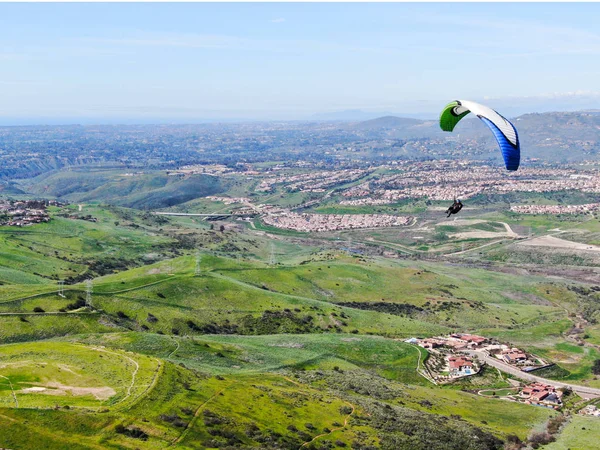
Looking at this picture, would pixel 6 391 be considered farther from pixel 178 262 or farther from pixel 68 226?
pixel 68 226

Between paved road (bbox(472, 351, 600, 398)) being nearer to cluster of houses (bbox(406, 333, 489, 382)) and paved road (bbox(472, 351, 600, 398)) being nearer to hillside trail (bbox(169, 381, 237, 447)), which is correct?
cluster of houses (bbox(406, 333, 489, 382))

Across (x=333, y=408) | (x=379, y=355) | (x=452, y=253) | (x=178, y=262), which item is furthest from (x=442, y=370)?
(x=452, y=253)

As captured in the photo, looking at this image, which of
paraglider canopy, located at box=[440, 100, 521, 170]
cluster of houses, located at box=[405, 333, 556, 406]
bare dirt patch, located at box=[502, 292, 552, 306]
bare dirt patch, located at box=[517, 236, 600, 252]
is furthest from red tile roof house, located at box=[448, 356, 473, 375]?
bare dirt patch, located at box=[517, 236, 600, 252]

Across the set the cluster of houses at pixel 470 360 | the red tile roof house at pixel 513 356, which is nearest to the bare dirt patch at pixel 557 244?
the cluster of houses at pixel 470 360

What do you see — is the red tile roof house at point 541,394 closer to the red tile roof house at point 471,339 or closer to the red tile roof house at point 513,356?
the red tile roof house at point 513,356

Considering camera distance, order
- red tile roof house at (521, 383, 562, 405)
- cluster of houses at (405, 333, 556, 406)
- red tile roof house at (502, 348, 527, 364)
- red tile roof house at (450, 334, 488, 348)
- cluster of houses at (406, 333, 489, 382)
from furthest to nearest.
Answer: red tile roof house at (450, 334, 488, 348), red tile roof house at (502, 348, 527, 364), cluster of houses at (406, 333, 489, 382), cluster of houses at (405, 333, 556, 406), red tile roof house at (521, 383, 562, 405)

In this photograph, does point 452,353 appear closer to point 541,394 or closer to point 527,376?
point 527,376
